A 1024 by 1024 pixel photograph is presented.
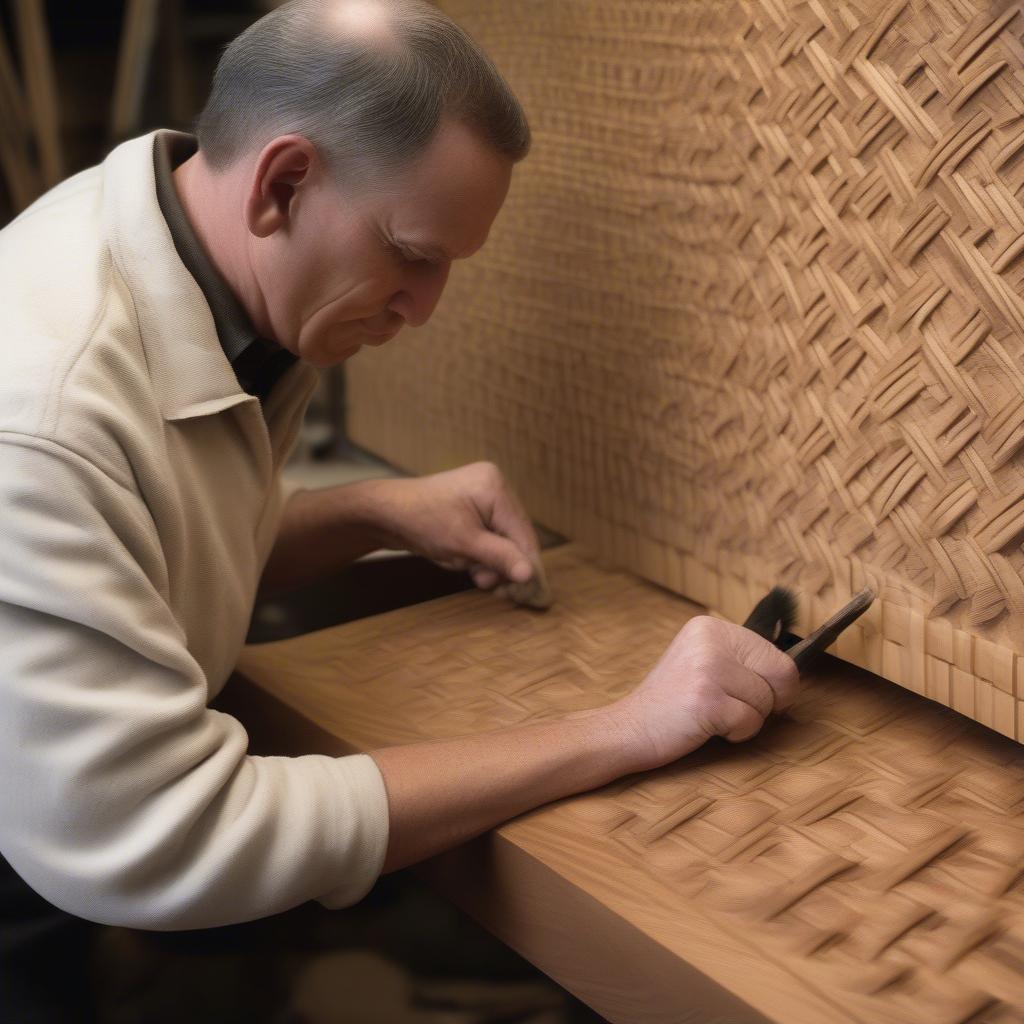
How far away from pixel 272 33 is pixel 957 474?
0.52 m

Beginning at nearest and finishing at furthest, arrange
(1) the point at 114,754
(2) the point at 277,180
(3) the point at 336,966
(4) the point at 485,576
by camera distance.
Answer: (1) the point at 114,754
(2) the point at 277,180
(3) the point at 336,966
(4) the point at 485,576

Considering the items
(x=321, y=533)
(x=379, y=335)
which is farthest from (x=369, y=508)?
(x=379, y=335)

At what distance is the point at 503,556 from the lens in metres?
1.12

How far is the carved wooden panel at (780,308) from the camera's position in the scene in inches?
30.7

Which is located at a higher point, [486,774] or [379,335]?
[379,335]

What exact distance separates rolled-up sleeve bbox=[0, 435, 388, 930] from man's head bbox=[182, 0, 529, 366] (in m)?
0.20

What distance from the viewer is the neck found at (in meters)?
0.83

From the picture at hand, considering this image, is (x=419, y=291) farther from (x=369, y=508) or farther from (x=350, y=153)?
(x=369, y=508)

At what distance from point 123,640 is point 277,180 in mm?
298

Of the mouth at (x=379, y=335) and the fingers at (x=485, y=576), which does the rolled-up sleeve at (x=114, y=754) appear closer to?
the mouth at (x=379, y=335)

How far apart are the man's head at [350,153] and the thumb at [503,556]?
12.9 inches

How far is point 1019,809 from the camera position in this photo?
80 centimetres

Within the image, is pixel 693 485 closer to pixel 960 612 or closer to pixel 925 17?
pixel 960 612

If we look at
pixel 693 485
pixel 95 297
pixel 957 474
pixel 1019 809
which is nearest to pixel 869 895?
pixel 1019 809
